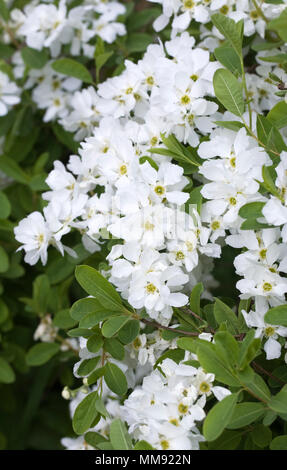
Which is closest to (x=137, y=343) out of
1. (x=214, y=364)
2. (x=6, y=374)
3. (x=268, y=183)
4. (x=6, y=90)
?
(x=214, y=364)

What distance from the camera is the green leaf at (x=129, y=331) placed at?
1042 millimetres

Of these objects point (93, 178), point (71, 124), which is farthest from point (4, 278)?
point (93, 178)

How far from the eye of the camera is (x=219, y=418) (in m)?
0.82

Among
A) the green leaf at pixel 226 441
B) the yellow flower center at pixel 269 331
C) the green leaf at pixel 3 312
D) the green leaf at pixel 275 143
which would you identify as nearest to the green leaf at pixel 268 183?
the green leaf at pixel 275 143

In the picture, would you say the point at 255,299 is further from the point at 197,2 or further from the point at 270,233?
the point at 197,2

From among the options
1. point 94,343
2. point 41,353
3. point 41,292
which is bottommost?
point 41,353

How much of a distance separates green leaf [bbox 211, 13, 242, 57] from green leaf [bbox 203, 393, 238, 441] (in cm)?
58

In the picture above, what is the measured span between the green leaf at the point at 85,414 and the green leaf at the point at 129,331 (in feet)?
0.36

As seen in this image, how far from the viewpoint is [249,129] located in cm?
102

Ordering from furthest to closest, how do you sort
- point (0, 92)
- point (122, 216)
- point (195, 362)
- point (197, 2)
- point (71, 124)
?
1. point (0, 92)
2. point (71, 124)
3. point (197, 2)
4. point (122, 216)
5. point (195, 362)

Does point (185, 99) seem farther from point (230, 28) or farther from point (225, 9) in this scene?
point (225, 9)

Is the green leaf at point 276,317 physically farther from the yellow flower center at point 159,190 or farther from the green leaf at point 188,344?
the yellow flower center at point 159,190

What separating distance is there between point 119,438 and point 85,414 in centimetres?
15
